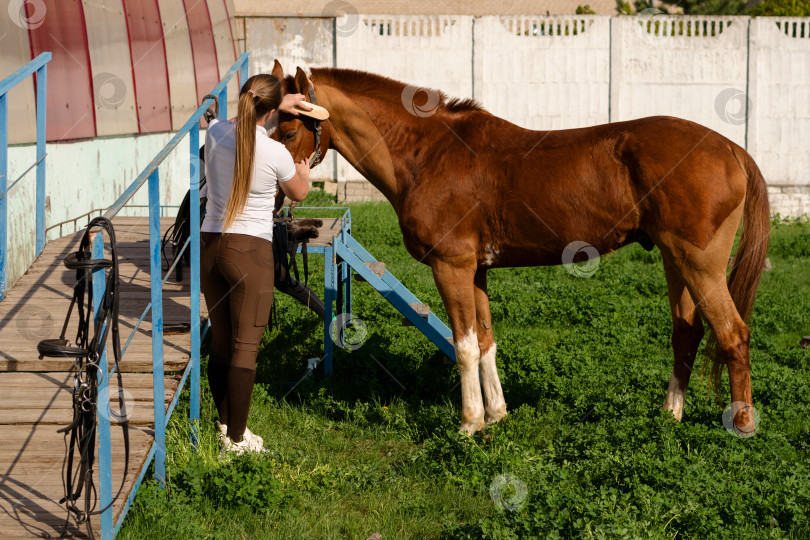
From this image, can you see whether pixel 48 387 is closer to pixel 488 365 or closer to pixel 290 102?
pixel 290 102

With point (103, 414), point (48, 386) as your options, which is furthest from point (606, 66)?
point (103, 414)

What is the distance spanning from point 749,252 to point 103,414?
4.09 m

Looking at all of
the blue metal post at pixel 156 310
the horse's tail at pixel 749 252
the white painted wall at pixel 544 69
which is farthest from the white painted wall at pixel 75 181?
the white painted wall at pixel 544 69

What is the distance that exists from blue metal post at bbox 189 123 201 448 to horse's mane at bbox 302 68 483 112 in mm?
1130

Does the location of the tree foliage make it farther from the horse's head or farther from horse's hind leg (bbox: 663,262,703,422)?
the horse's head

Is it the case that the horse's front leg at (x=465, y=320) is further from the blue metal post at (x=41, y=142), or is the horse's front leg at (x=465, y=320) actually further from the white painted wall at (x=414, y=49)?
the white painted wall at (x=414, y=49)

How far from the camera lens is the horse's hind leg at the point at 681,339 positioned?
218 inches

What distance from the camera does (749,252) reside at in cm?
534

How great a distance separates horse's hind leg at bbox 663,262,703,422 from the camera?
5.54 meters

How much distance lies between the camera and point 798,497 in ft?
13.4

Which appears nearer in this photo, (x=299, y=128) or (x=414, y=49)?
(x=299, y=128)

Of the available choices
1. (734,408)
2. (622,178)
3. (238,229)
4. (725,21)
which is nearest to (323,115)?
(238,229)

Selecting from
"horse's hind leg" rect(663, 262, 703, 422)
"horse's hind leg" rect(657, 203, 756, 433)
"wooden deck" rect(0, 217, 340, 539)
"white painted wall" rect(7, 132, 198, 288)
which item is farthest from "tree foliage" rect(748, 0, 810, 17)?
"wooden deck" rect(0, 217, 340, 539)

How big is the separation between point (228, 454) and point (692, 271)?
294 cm
